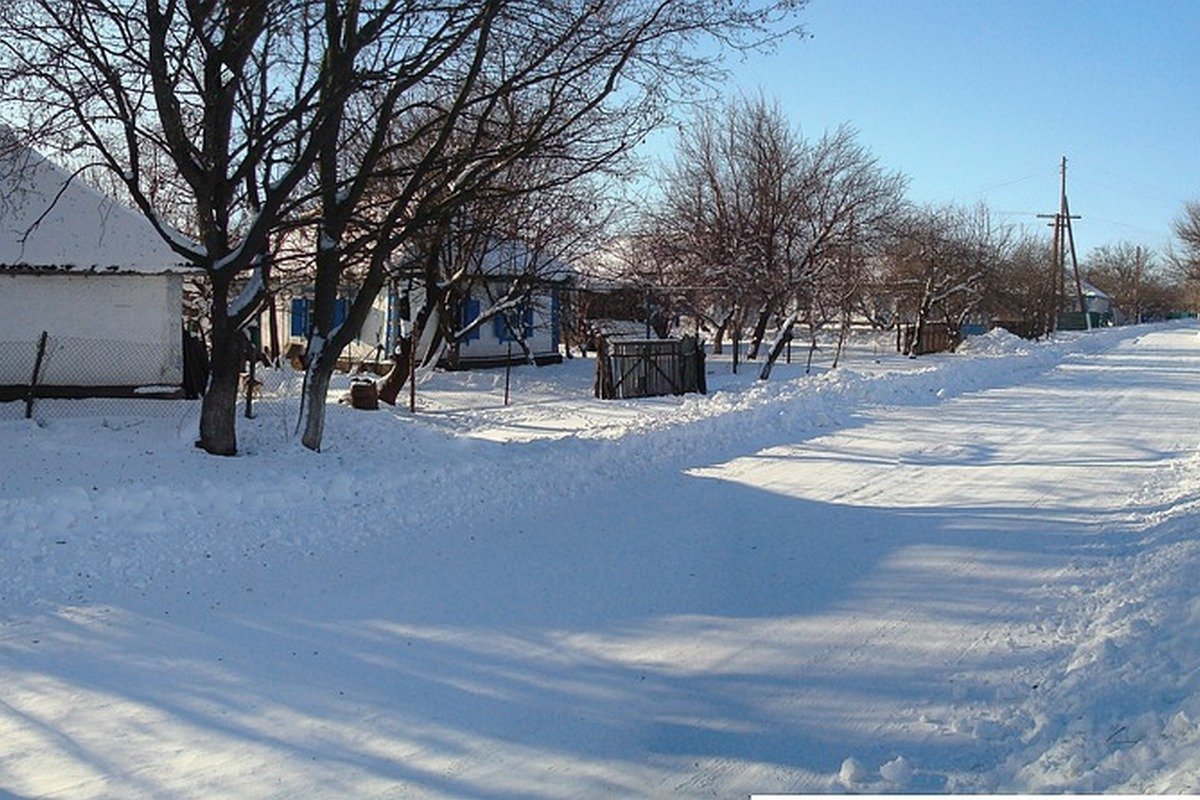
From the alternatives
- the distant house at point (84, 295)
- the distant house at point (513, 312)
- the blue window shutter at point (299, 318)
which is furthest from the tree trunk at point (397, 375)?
the blue window shutter at point (299, 318)

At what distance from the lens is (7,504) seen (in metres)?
9.57

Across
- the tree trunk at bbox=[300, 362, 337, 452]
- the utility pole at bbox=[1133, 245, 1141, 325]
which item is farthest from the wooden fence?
the utility pole at bbox=[1133, 245, 1141, 325]

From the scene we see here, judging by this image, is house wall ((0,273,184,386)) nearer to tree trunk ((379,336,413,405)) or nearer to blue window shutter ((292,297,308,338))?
tree trunk ((379,336,413,405))

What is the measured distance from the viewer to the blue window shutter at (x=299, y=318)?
35.5 m

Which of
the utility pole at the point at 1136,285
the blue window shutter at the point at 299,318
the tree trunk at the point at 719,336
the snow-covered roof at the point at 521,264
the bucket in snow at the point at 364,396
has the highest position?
the utility pole at the point at 1136,285

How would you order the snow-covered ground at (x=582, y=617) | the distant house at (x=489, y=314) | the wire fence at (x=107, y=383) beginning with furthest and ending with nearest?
the distant house at (x=489, y=314), the wire fence at (x=107, y=383), the snow-covered ground at (x=582, y=617)

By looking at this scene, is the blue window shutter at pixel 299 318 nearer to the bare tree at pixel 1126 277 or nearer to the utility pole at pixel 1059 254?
the utility pole at pixel 1059 254

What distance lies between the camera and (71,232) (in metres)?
17.5

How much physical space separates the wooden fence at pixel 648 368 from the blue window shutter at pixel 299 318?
45.5ft

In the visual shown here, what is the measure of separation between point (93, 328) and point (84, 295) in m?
0.55

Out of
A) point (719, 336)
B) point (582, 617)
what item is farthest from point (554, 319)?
point (582, 617)

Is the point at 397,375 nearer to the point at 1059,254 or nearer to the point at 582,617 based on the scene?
the point at 582,617

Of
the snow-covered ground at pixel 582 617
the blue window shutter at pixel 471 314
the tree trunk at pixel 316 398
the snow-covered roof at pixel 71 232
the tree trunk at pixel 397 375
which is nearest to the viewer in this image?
the snow-covered ground at pixel 582 617

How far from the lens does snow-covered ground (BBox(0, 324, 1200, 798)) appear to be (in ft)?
16.4
